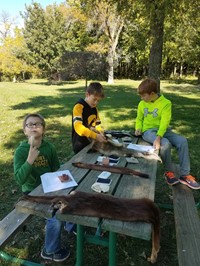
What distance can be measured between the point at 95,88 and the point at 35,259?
7.26 ft

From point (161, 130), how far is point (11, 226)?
7.84 feet

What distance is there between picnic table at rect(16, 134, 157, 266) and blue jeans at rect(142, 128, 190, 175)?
2.79ft

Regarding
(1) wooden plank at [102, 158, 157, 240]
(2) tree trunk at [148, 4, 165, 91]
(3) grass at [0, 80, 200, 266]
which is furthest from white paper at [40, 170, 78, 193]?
(2) tree trunk at [148, 4, 165, 91]

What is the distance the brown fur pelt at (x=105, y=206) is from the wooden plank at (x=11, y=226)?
575 mm

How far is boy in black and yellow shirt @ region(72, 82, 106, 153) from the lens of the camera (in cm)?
381

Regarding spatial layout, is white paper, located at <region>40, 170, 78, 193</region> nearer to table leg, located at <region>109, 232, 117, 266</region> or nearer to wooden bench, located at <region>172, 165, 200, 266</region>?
table leg, located at <region>109, 232, 117, 266</region>

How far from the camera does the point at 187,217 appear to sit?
2.98 metres

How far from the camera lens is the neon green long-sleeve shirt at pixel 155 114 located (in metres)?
4.27

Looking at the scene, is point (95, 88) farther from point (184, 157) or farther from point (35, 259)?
point (35, 259)

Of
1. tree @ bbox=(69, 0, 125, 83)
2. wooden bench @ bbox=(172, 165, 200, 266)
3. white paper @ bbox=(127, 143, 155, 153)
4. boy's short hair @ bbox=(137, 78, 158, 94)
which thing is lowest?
wooden bench @ bbox=(172, 165, 200, 266)

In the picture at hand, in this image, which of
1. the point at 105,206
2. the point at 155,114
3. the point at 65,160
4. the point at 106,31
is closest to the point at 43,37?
the point at 106,31

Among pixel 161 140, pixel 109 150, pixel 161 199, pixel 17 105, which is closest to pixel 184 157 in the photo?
pixel 161 140

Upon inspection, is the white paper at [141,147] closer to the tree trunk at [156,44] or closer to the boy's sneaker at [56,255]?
the boy's sneaker at [56,255]

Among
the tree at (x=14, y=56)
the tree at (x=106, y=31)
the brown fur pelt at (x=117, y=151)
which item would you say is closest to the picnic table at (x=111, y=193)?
the brown fur pelt at (x=117, y=151)
